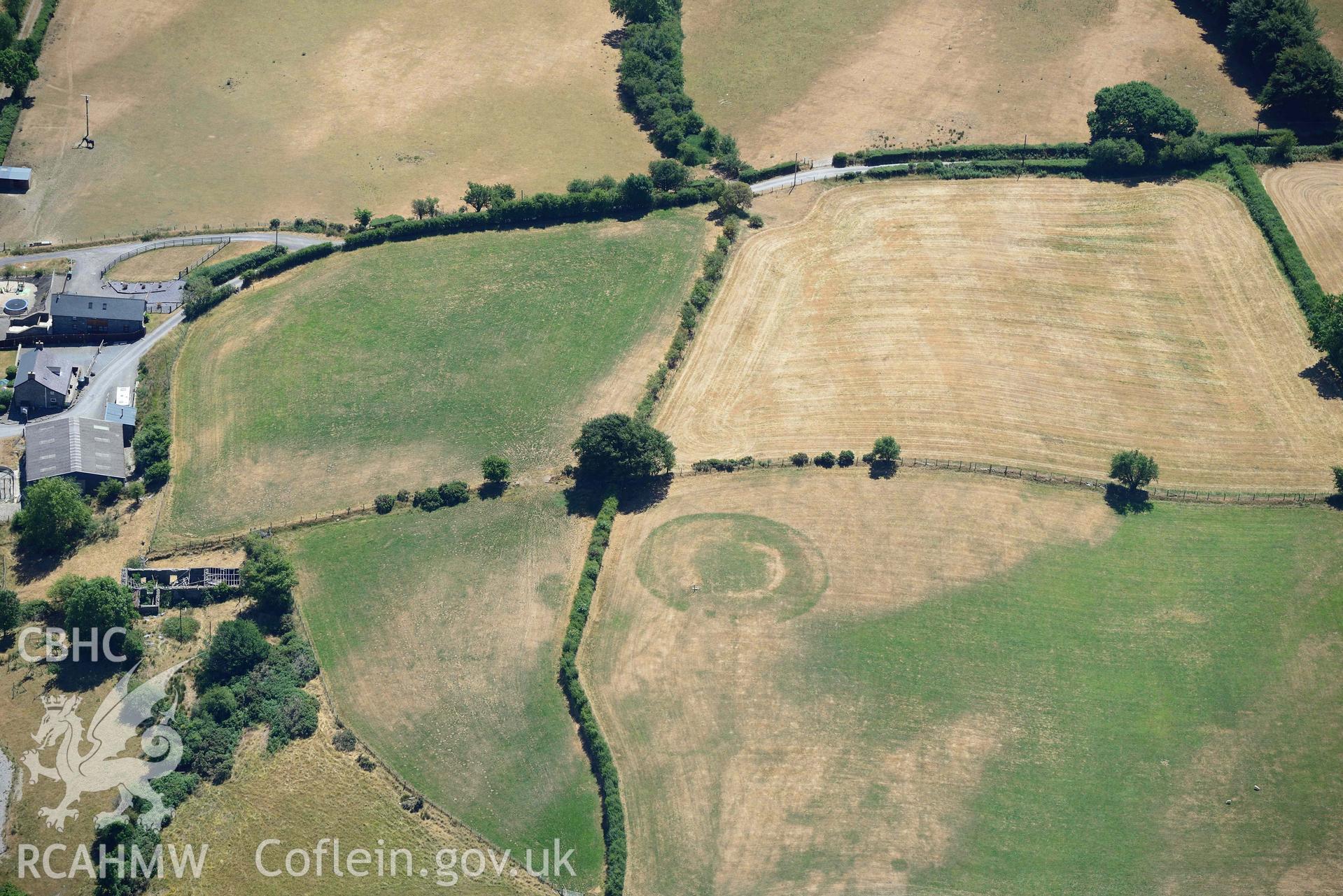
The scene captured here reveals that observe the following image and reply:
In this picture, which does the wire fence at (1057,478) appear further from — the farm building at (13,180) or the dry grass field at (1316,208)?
the farm building at (13,180)

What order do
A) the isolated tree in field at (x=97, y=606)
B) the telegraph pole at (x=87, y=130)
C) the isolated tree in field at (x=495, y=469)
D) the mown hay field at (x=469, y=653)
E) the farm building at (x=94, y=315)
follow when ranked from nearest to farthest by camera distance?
1. the mown hay field at (x=469, y=653)
2. the isolated tree in field at (x=97, y=606)
3. the isolated tree in field at (x=495, y=469)
4. the farm building at (x=94, y=315)
5. the telegraph pole at (x=87, y=130)

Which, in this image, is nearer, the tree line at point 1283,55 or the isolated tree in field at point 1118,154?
the isolated tree in field at point 1118,154

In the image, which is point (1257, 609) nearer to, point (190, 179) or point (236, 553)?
point (236, 553)

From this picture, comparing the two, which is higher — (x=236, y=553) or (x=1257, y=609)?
(x=236, y=553)

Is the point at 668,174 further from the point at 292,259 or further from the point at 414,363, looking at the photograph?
the point at 292,259

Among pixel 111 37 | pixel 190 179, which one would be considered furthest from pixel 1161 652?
pixel 111 37

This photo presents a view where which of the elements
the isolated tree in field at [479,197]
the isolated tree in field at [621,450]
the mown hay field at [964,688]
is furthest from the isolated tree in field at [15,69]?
the mown hay field at [964,688]

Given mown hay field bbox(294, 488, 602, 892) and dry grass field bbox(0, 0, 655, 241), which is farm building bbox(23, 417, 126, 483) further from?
dry grass field bbox(0, 0, 655, 241)
